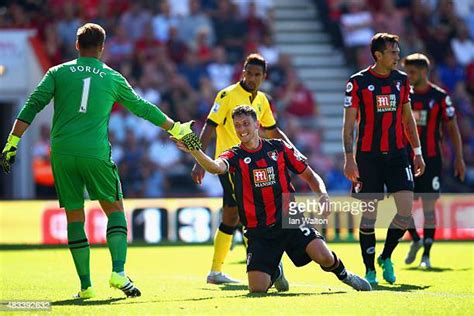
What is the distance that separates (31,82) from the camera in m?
23.2

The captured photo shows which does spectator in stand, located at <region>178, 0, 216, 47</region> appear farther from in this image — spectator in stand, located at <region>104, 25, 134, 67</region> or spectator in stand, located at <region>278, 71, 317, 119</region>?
spectator in stand, located at <region>278, 71, 317, 119</region>

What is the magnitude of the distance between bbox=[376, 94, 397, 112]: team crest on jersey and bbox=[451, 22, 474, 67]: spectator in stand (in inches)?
550

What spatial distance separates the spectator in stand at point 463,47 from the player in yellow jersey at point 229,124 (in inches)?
531

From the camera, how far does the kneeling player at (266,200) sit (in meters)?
10.3

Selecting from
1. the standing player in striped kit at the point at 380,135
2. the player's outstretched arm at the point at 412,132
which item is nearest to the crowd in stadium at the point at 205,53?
the player's outstretched arm at the point at 412,132

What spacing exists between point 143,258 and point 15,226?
4.22m

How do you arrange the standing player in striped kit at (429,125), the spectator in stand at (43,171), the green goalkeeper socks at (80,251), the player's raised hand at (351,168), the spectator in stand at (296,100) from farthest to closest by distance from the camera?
the spectator in stand at (296,100)
the spectator in stand at (43,171)
the standing player in striped kit at (429,125)
the player's raised hand at (351,168)
the green goalkeeper socks at (80,251)

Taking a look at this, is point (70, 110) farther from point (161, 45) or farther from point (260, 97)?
point (161, 45)

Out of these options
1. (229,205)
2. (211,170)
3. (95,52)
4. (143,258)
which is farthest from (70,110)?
(143,258)

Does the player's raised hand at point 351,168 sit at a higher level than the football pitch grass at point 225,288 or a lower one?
higher

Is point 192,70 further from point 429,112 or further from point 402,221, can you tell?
point 402,221

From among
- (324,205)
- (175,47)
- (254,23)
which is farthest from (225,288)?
(254,23)

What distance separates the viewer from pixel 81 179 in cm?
1034

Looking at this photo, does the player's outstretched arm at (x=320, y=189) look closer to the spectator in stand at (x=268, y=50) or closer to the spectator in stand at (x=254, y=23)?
the spectator in stand at (x=268, y=50)
